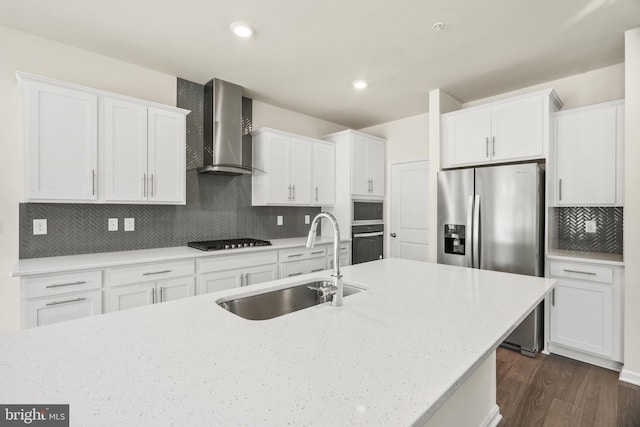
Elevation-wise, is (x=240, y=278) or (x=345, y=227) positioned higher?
(x=345, y=227)

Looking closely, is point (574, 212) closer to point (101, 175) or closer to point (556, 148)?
point (556, 148)

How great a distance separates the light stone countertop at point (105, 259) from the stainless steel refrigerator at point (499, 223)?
1.97 m

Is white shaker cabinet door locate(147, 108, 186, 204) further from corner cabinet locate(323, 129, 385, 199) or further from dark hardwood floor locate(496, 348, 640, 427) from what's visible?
dark hardwood floor locate(496, 348, 640, 427)

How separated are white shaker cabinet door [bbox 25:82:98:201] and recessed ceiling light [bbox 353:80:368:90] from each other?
2326 millimetres

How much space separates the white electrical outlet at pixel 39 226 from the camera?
246 cm

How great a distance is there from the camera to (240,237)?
374cm

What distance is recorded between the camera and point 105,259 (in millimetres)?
2430

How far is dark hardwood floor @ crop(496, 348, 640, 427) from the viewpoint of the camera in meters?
1.96

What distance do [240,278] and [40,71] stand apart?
232 centimetres

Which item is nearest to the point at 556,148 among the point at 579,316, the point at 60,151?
the point at 579,316

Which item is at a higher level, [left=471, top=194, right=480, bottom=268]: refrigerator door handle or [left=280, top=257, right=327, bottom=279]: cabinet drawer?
[left=471, top=194, right=480, bottom=268]: refrigerator door handle

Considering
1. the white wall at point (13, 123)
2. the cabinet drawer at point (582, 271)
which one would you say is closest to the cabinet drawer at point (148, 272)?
the white wall at point (13, 123)

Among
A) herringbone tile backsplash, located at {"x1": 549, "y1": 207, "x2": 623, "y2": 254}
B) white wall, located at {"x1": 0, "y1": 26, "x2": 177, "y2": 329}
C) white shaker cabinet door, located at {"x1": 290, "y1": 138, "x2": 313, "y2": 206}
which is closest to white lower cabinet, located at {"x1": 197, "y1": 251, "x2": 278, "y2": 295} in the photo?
white shaker cabinet door, located at {"x1": 290, "y1": 138, "x2": 313, "y2": 206}

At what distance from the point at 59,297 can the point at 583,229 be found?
4393 millimetres
